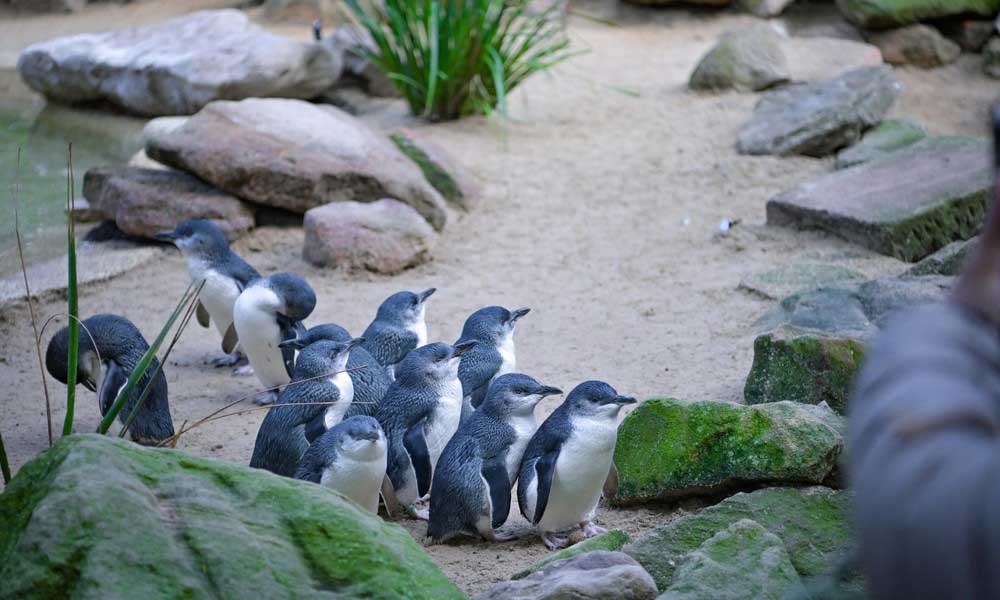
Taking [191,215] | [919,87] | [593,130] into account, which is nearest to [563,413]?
[191,215]

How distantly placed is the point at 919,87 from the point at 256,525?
940 cm

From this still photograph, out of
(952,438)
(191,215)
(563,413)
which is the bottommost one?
(191,215)

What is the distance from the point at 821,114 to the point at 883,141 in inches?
20.2

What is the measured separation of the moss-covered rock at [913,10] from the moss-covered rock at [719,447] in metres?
8.14

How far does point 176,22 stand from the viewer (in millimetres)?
11297

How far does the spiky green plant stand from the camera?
29.7 feet

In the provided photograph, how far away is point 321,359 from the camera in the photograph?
14.7ft

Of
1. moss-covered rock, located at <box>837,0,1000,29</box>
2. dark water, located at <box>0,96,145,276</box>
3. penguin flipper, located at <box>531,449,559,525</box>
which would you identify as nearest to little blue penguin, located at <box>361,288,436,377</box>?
penguin flipper, located at <box>531,449,559,525</box>

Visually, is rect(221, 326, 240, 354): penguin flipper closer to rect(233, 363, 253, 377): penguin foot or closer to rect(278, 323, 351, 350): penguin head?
rect(233, 363, 253, 377): penguin foot

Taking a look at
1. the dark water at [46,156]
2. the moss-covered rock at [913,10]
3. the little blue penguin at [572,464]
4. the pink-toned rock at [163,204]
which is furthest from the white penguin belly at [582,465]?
the moss-covered rock at [913,10]

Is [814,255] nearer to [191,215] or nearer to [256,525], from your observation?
[191,215]

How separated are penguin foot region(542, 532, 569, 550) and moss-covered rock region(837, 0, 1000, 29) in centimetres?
873

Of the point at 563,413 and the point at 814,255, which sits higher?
the point at 563,413

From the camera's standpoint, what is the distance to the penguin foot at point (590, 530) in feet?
13.0
